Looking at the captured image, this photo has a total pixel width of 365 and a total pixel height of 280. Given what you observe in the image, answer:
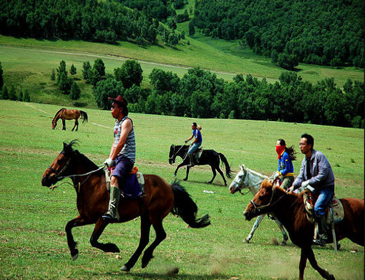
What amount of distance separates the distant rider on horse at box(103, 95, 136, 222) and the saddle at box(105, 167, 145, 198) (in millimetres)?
121

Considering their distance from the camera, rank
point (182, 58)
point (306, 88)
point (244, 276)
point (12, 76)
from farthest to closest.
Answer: point (182, 58) < point (12, 76) < point (306, 88) < point (244, 276)

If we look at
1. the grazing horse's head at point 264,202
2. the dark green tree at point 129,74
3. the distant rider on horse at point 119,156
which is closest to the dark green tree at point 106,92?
the dark green tree at point 129,74

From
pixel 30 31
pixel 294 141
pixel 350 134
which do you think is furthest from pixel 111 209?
pixel 30 31

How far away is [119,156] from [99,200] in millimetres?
1162

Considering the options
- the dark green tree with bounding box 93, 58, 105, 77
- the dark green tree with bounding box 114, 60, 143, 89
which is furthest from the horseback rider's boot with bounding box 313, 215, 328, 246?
the dark green tree with bounding box 93, 58, 105, 77

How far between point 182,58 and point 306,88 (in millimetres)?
107815

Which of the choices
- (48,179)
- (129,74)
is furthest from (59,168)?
(129,74)

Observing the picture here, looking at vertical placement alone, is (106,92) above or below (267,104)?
Answer: below

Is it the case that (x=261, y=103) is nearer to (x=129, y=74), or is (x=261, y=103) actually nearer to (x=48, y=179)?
(x=129, y=74)

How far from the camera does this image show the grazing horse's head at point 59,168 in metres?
8.99

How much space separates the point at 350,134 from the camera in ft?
197

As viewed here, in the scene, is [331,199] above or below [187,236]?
above

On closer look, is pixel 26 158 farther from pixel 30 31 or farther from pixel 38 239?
pixel 30 31

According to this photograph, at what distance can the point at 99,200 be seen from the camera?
880 cm
